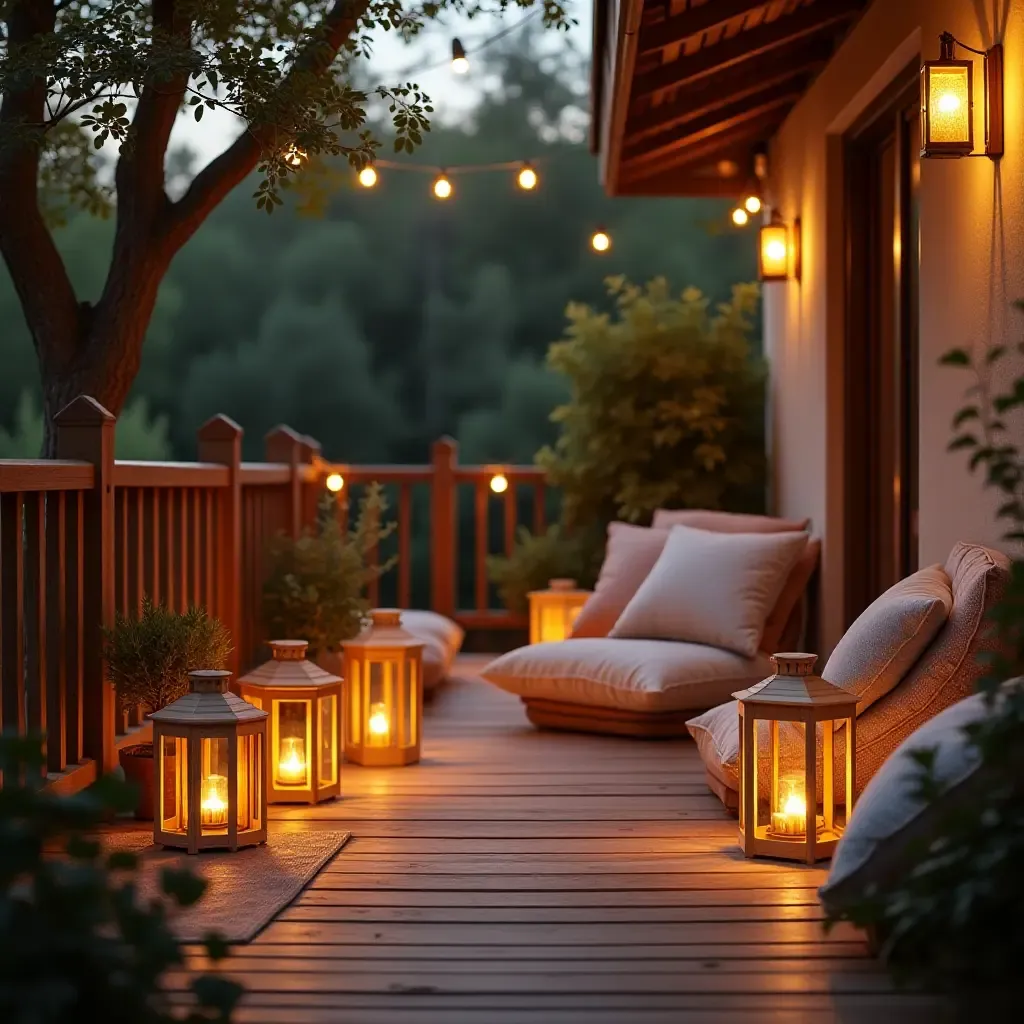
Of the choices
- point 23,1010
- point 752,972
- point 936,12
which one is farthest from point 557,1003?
point 936,12

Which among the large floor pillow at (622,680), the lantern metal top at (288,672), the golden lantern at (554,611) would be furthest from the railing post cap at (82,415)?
the golden lantern at (554,611)

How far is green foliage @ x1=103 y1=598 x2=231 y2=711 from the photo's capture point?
146 inches

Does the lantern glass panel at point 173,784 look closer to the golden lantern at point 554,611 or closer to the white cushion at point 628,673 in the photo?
the white cushion at point 628,673

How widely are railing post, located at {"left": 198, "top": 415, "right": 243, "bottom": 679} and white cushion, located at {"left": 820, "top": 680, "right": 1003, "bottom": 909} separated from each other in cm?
302

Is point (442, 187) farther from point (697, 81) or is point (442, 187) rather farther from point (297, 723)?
point (297, 723)

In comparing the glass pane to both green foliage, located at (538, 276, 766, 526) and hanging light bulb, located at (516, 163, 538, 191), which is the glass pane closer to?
green foliage, located at (538, 276, 766, 526)

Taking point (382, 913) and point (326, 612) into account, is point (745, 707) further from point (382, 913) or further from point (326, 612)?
point (326, 612)

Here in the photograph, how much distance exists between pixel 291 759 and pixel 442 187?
3277 mm

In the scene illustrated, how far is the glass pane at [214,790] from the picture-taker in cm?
335

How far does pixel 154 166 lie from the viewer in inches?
195

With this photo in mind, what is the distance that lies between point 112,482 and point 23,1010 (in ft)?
8.33

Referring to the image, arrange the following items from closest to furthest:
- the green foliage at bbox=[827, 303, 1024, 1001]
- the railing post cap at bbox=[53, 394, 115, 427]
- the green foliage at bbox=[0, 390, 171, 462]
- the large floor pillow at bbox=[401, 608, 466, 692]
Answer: the green foliage at bbox=[827, 303, 1024, 1001], the railing post cap at bbox=[53, 394, 115, 427], the large floor pillow at bbox=[401, 608, 466, 692], the green foliage at bbox=[0, 390, 171, 462]

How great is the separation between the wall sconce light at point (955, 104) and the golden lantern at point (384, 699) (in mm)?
2234

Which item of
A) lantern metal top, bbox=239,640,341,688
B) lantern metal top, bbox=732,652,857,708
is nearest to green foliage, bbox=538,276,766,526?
lantern metal top, bbox=239,640,341,688
